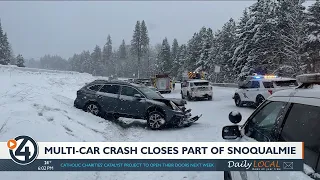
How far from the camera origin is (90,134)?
9.07 meters

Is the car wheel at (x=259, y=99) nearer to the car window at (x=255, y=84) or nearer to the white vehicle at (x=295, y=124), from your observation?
the car window at (x=255, y=84)

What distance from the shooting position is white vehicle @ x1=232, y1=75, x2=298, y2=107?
54.5 feet

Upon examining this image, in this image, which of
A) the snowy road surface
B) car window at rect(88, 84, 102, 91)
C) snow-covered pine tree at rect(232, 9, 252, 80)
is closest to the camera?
Result: the snowy road surface

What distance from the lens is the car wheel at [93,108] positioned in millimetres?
12943

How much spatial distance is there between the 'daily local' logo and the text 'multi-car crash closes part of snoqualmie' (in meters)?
7.80

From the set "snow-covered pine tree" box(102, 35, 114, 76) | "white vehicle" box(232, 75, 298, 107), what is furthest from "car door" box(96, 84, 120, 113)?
"snow-covered pine tree" box(102, 35, 114, 76)

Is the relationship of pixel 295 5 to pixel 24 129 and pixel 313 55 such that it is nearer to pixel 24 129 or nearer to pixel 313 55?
pixel 313 55

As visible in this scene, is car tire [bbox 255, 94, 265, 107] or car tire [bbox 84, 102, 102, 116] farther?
car tire [bbox 255, 94, 265, 107]

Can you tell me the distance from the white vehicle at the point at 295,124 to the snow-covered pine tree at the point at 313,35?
34952mm

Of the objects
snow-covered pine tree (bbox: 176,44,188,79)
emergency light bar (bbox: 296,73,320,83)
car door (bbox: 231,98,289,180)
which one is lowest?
car door (bbox: 231,98,289,180)

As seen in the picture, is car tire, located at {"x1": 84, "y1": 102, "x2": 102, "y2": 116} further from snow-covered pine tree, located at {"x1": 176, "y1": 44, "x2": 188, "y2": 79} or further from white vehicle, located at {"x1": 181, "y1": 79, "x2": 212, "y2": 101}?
snow-covered pine tree, located at {"x1": 176, "y1": 44, "x2": 188, "y2": 79}

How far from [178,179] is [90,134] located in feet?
13.1

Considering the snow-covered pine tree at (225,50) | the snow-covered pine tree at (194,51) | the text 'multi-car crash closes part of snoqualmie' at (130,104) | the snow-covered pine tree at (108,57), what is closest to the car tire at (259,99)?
the text 'multi-car crash closes part of snoqualmie' at (130,104)

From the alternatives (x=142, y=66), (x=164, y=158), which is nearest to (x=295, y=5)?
(x=164, y=158)
